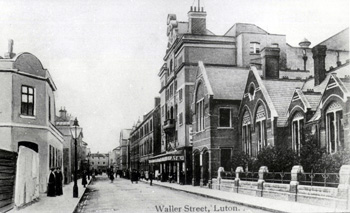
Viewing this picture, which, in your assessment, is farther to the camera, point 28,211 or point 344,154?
point 344,154

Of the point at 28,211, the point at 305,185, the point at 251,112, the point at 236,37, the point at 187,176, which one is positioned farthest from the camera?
the point at 236,37

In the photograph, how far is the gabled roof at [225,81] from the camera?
34312 mm

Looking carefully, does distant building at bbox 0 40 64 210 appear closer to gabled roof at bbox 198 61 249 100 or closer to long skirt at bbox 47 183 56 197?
long skirt at bbox 47 183 56 197

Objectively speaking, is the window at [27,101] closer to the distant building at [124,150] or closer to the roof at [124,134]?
the distant building at [124,150]

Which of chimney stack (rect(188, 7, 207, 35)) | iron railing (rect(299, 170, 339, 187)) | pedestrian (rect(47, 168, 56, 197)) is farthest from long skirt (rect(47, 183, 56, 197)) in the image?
chimney stack (rect(188, 7, 207, 35))

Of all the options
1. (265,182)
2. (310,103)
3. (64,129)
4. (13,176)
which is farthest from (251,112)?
(64,129)

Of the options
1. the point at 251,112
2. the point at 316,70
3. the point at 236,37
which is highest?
the point at 236,37

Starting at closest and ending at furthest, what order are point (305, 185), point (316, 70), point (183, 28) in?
point (305, 185), point (316, 70), point (183, 28)

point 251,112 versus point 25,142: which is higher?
point 251,112

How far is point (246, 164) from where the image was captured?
2888cm

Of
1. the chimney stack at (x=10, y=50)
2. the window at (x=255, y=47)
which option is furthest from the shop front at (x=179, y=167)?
the chimney stack at (x=10, y=50)

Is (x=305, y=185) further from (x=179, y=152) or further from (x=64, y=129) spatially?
(x=64, y=129)

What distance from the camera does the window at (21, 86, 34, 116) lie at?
25.7 m

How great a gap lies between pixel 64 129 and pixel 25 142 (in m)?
25.8
